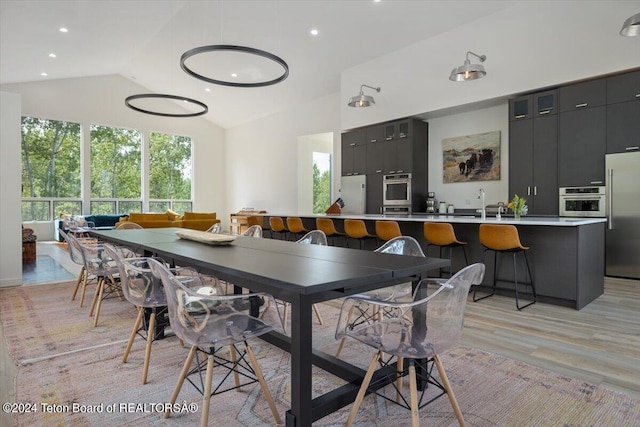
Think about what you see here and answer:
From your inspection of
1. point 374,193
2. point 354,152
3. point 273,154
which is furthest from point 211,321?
point 273,154

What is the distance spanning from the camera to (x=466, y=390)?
2088 millimetres

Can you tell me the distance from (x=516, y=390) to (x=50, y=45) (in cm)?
948

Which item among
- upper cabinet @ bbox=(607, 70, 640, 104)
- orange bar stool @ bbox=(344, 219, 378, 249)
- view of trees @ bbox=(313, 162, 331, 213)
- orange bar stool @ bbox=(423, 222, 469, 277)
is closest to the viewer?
orange bar stool @ bbox=(423, 222, 469, 277)

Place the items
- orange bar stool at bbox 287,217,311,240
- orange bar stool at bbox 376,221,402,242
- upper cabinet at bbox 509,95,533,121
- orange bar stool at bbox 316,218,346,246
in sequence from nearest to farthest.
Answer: orange bar stool at bbox 376,221,402,242 < upper cabinet at bbox 509,95,533,121 < orange bar stool at bbox 316,218,346,246 < orange bar stool at bbox 287,217,311,240

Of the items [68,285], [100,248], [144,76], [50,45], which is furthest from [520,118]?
[144,76]

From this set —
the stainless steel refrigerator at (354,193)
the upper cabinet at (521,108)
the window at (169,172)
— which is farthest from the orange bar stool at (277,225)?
the window at (169,172)

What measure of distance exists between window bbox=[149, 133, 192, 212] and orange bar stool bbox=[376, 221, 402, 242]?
31.0ft

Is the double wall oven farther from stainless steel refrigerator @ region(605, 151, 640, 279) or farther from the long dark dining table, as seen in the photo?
the long dark dining table

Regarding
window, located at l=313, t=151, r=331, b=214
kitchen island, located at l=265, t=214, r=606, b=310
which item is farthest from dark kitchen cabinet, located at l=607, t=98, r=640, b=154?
window, located at l=313, t=151, r=331, b=214

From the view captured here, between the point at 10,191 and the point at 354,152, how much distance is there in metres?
Result: 5.92

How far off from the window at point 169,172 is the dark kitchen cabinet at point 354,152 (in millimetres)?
6810

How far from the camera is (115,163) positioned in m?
11.4

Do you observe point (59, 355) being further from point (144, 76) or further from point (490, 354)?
point (144, 76)

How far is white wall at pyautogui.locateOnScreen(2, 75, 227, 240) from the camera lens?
9.98 metres
